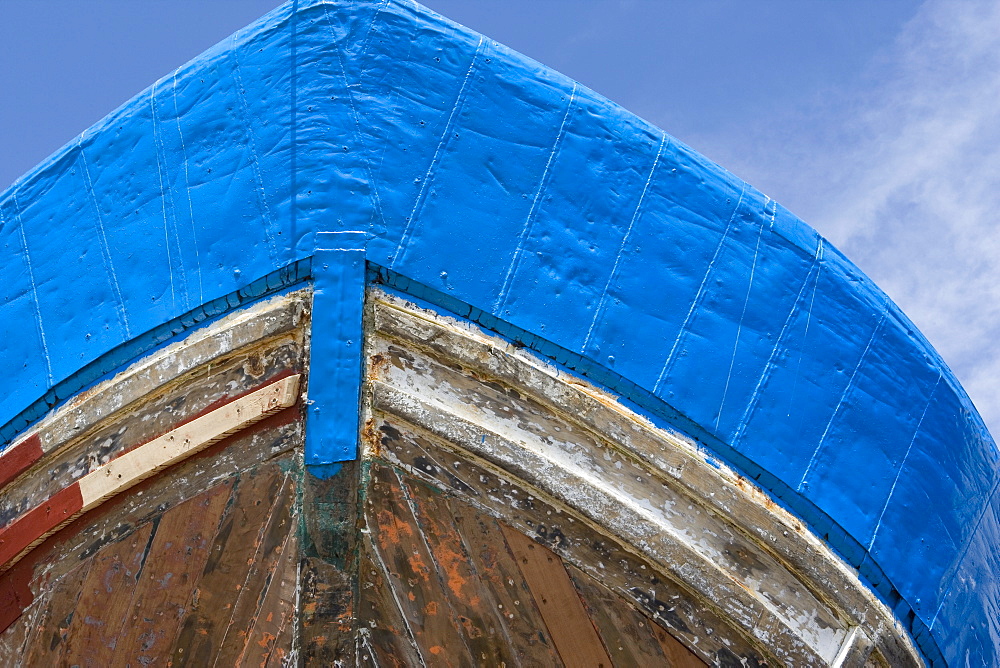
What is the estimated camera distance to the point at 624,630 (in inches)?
113

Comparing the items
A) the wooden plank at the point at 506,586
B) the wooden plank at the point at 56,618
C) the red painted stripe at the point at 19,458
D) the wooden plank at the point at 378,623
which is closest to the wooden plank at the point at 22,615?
the wooden plank at the point at 56,618

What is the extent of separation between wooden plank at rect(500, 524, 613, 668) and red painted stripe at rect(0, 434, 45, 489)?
1.60 metres

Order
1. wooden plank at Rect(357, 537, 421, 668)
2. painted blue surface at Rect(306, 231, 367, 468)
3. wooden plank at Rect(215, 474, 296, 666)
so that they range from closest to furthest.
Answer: painted blue surface at Rect(306, 231, 367, 468) < wooden plank at Rect(215, 474, 296, 666) < wooden plank at Rect(357, 537, 421, 668)

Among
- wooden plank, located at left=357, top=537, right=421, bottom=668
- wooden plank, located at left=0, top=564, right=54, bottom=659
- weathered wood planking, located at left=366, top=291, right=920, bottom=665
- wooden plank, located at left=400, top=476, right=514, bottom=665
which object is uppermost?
weathered wood planking, located at left=366, top=291, right=920, bottom=665

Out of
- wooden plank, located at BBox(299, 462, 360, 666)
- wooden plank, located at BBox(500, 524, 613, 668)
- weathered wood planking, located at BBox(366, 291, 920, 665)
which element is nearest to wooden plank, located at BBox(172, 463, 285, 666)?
wooden plank, located at BBox(299, 462, 360, 666)

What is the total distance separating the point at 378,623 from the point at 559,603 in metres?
0.65

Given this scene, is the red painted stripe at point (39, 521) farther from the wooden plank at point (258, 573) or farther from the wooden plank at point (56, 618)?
the wooden plank at point (258, 573)

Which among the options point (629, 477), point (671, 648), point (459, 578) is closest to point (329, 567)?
point (459, 578)

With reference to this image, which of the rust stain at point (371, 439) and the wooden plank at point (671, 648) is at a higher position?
the rust stain at point (371, 439)

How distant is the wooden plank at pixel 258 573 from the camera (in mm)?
Answer: 2828

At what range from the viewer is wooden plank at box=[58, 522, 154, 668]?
2857mm

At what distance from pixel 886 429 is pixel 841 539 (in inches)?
17.6

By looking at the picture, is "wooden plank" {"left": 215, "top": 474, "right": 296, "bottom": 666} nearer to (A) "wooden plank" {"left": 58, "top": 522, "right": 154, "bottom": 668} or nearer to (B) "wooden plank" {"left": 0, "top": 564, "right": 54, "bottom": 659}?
(A) "wooden plank" {"left": 58, "top": 522, "right": 154, "bottom": 668}

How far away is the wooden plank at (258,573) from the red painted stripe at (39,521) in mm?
597
